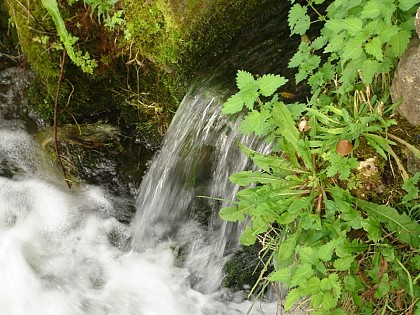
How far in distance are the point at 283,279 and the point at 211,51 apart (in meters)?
1.84

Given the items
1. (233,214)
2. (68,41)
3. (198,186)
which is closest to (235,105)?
(233,214)

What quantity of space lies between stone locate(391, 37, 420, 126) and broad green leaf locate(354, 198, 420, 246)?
37 cm

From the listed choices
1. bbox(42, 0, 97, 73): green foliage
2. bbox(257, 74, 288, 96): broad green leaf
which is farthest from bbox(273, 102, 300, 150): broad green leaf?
bbox(42, 0, 97, 73): green foliage

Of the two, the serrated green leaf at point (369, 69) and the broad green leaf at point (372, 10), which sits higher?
the broad green leaf at point (372, 10)

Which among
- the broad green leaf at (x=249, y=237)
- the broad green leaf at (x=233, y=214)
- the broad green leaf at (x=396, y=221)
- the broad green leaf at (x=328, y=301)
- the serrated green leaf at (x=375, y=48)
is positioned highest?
the serrated green leaf at (x=375, y=48)

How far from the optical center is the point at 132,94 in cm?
370

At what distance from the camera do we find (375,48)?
193 cm

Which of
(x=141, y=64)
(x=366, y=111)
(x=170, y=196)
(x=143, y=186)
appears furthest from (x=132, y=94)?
(x=366, y=111)

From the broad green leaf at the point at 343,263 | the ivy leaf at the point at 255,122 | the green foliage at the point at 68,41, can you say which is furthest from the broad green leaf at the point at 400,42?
the green foliage at the point at 68,41

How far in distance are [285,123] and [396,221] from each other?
0.58m

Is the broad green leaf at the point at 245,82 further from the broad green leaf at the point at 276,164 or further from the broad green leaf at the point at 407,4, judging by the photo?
the broad green leaf at the point at 407,4

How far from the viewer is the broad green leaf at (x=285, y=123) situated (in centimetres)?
217

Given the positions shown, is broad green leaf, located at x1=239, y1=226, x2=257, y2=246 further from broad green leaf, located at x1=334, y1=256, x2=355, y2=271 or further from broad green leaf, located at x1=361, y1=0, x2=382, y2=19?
broad green leaf, located at x1=361, y1=0, x2=382, y2=19

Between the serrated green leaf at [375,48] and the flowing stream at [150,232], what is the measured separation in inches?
33.9
